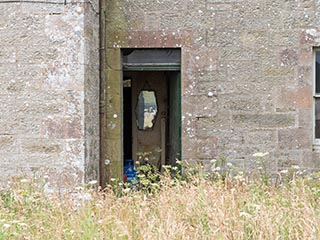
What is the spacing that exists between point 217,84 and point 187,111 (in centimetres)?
52

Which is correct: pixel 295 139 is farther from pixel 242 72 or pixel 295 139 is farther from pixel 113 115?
pixel 113 115

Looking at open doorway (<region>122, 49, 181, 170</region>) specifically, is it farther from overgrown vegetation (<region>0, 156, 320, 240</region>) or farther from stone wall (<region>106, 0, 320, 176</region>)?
overgrown vegetation (<region>0, 156, 320, 240</region>)

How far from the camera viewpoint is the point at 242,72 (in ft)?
23.0

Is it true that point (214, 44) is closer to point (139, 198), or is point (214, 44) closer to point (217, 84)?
point (217, 84)

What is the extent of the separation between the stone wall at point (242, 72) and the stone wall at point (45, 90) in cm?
109

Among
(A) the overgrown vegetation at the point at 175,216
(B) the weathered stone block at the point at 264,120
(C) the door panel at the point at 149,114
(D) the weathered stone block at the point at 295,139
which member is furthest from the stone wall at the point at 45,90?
(C) the door panel at the point at 149,114

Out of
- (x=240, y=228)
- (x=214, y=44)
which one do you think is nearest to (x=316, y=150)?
(x=214, y=44)

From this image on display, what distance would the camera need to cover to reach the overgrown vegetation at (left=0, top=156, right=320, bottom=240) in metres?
3.92

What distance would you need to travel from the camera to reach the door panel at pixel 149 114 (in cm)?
1040

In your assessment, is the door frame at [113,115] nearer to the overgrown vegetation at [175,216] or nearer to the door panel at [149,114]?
the overgrown vegetation at [175,216]

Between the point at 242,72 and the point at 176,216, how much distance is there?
312 centimetres

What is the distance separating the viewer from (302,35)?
6.98m

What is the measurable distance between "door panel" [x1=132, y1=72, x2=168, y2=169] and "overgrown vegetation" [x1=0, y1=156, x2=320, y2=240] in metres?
5.06

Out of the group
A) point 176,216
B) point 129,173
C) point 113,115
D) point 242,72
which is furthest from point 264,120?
point 176,216
